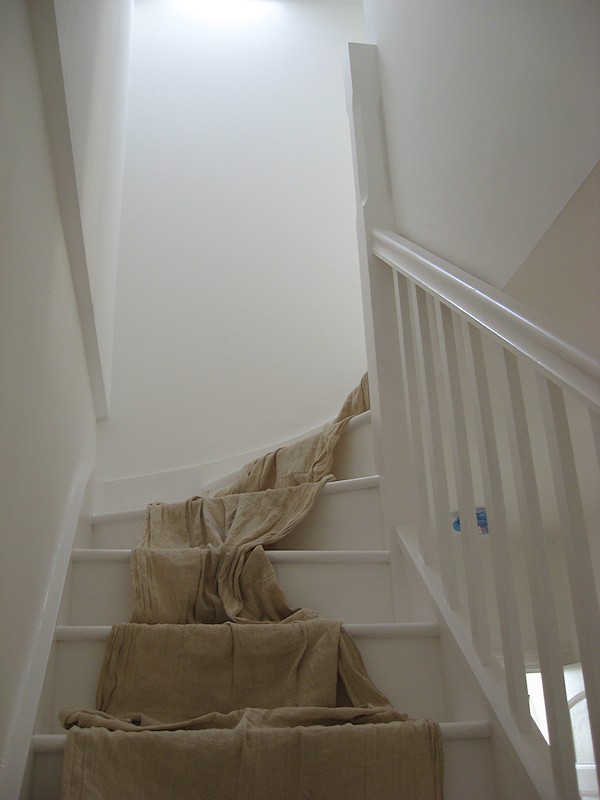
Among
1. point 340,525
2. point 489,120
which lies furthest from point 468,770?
point 489,120

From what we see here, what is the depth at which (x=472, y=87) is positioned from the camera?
1.59 m

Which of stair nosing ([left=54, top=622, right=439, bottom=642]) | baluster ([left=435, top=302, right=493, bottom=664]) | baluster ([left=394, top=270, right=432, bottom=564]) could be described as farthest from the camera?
baluster ([left=394, top=270, right=432, bottom=564])

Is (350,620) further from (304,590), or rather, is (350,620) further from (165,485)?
(165,485)

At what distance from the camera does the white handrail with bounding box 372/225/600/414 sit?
0.95 metres

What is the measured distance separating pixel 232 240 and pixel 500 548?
7.32 ft

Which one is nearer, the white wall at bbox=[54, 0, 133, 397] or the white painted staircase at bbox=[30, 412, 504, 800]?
the white painted staircase at bbox=[30, 412, 504, 800]

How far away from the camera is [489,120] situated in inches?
59.5

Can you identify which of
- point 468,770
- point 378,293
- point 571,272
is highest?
point 378,293

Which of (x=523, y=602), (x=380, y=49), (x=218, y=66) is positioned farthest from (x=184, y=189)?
(x=523, y=602)

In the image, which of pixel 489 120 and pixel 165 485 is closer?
pixel 489 120

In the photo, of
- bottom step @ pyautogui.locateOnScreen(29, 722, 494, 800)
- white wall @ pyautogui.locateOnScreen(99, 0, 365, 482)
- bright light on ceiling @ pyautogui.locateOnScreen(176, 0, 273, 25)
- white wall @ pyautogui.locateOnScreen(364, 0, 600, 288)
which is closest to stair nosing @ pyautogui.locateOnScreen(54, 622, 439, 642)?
bottom step @ pyautogui.locateOnScreen(29, 722, 494, 800)

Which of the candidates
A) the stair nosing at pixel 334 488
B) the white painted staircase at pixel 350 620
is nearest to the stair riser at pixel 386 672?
the white painted staircase at pixel 350 620

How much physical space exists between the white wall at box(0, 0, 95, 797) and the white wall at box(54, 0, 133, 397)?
0.16m

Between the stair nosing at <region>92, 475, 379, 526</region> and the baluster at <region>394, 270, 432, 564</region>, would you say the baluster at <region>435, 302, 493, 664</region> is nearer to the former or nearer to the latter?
the baluster at <region>394, 270, 432, 564</region>
